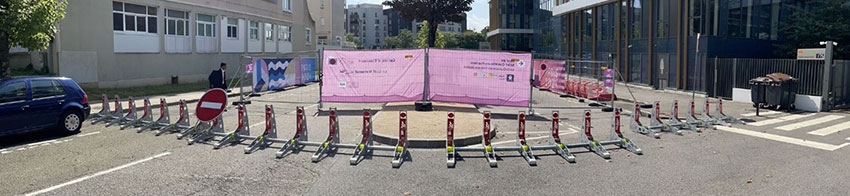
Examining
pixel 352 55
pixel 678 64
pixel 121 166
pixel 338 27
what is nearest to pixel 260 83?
pixel 352 55

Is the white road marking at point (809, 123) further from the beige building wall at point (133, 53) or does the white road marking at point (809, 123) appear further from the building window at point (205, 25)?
the building window at point (205, 25)

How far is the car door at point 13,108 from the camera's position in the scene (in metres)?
10.4

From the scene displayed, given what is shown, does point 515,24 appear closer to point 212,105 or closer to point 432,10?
point 432,10

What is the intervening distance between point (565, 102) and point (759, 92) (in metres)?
6.36

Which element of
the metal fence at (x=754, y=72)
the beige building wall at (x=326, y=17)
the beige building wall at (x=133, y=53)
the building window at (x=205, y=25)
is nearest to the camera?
the metal fence at (x=754, y=72)

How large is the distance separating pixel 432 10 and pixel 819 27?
2844 centimetres

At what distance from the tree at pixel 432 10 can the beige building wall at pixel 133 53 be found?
12976 mm

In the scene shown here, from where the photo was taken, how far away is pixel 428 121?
13.1m

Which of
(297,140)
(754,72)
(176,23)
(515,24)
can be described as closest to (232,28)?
(176,23)

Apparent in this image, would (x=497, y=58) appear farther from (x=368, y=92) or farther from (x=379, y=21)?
(x=379, y=21)

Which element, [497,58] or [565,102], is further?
[565,102]

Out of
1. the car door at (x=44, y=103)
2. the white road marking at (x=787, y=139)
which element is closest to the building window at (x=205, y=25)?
the car door at (x=44, y=103)

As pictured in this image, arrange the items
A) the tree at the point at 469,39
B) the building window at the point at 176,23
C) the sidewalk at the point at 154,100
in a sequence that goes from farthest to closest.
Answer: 1. the tree at the point at 469,39
2. the building window at the point at 176,23
3. the sidewalk at the point at 154,100

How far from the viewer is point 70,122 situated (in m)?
11.8
